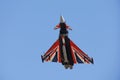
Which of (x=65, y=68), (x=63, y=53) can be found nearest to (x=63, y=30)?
(x=63, y=53)

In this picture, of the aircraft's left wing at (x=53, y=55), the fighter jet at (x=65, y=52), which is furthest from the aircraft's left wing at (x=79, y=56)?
the aircraft's left wing at (x=53, y=55)

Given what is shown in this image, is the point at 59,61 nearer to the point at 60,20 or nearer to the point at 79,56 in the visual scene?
the point at 79,56

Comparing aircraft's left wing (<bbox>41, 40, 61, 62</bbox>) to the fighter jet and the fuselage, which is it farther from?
the fuselage

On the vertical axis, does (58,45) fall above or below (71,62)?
above

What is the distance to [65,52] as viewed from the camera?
36.7 meters

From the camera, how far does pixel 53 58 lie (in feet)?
126

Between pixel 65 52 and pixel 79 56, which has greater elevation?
pixel 65 52

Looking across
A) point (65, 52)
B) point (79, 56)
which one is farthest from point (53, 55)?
point (79, 56)

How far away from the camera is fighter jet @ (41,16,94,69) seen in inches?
1449

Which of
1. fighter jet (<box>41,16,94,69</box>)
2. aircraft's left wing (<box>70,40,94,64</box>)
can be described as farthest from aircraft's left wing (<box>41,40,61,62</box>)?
aircraft's left wing (<box>70,40,94,64</box>)

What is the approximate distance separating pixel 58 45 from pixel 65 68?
3687 millimetres

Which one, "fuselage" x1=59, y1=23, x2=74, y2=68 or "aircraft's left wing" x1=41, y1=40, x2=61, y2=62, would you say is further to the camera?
"aircraft's left wing" x1=41, y1=40, x2=61, y2=62

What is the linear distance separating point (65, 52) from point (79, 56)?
10.7ft

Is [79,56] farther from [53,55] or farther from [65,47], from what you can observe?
[53,55]
